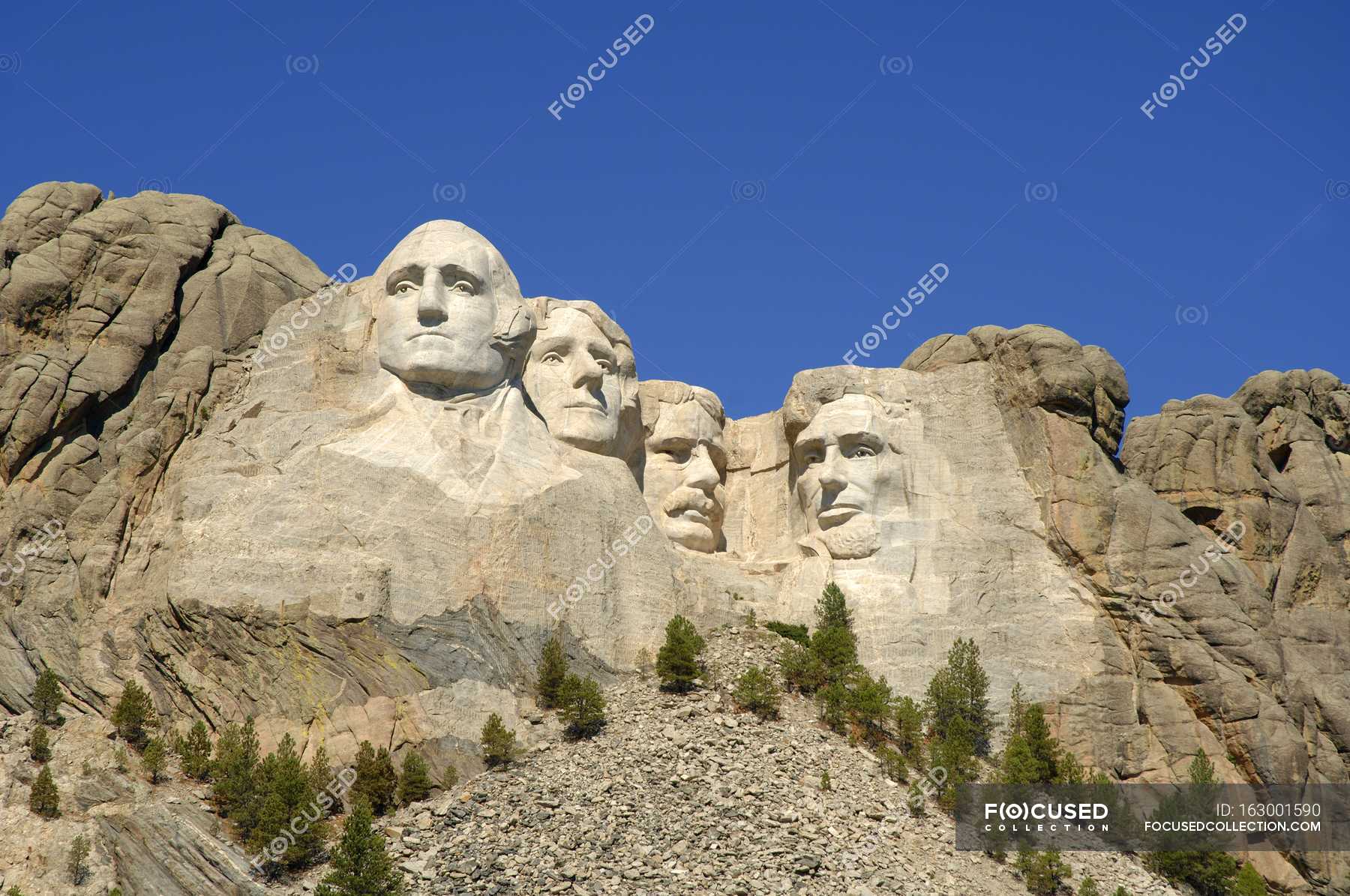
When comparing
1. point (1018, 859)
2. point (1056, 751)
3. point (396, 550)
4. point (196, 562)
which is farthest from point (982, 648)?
point (196, 562)

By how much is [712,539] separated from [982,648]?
616 centimetres

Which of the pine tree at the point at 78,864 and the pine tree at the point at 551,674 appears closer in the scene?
the pine tree at the point at 78,864

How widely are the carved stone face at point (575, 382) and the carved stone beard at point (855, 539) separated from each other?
4443 mm

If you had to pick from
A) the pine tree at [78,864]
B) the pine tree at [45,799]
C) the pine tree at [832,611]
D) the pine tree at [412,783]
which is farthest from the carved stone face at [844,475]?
the pine tree at [78,864]

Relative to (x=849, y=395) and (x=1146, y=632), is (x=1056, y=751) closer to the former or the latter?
(x=1146, y=632)

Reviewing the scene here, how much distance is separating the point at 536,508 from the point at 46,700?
856 cm

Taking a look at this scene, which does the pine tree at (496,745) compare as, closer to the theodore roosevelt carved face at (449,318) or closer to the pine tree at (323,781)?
the pine tree at (323,781)

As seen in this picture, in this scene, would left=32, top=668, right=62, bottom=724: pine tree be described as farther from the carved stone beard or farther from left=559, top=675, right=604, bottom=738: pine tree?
the carved stone beard

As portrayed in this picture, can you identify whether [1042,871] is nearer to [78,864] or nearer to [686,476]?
[686,476]

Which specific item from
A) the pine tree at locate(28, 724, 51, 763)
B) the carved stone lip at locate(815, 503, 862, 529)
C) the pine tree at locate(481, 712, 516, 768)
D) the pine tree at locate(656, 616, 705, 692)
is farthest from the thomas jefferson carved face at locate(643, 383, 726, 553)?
the pine tree at locate(28, 724, 51, 763)

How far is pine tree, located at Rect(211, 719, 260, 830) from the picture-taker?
32.8 m

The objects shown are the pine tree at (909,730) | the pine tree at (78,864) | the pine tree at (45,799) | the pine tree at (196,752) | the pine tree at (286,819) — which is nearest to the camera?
the pine tree at (78,864)

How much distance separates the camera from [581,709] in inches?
1407

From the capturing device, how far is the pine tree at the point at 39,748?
110 ft
